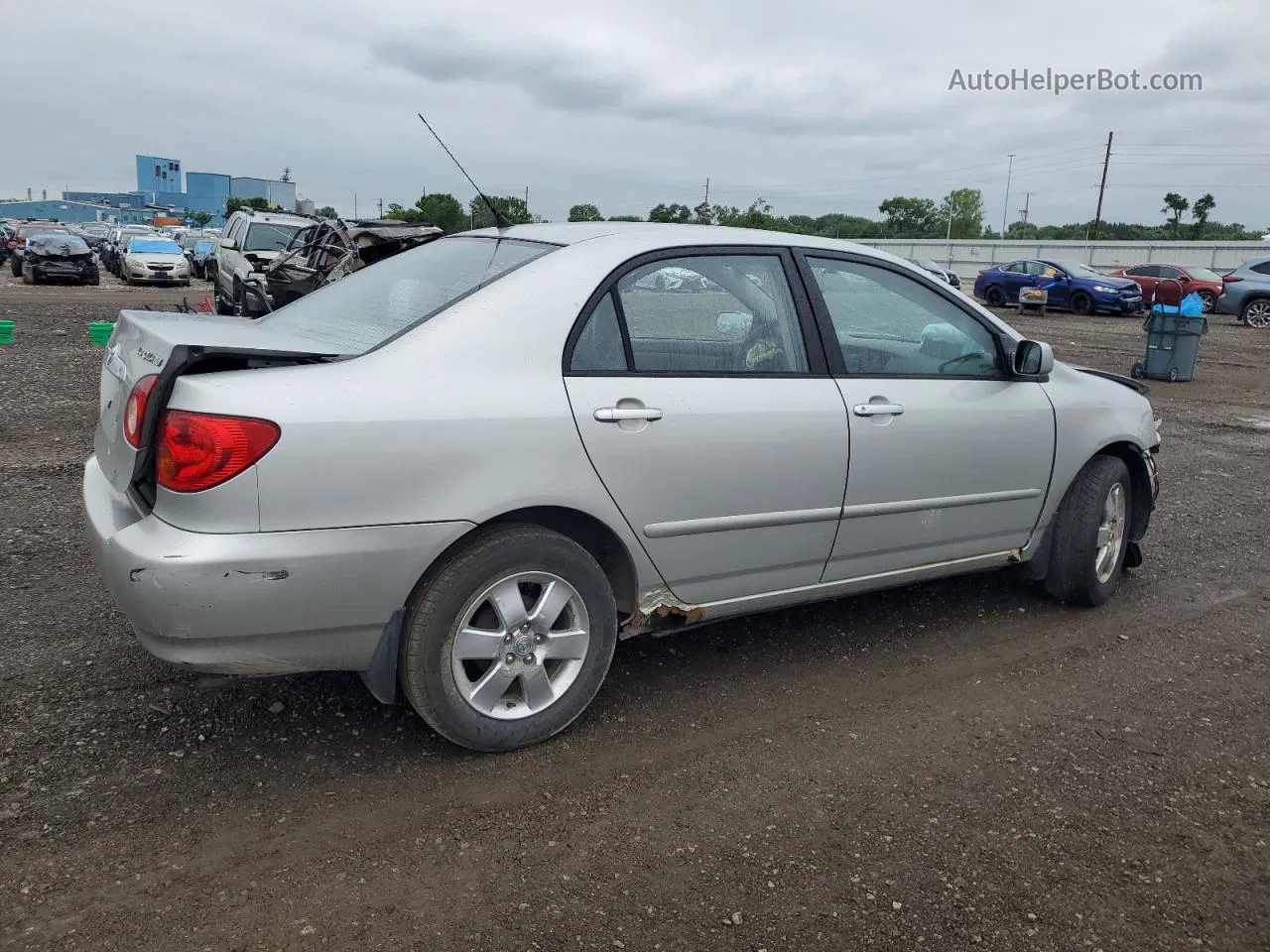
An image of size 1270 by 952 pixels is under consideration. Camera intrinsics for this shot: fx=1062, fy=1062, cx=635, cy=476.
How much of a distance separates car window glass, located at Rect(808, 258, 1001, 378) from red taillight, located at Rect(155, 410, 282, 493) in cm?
213

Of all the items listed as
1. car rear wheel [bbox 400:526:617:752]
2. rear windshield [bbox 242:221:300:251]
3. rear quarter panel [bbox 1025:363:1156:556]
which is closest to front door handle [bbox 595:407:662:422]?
car rear wheel [bbox 400:526:617:752]

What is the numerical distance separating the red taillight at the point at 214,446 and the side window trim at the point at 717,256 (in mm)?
945

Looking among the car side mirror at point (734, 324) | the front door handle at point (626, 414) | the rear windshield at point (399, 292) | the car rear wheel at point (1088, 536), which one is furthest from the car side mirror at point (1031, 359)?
the rear windshield at point (399, 292)

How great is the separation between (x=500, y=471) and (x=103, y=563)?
3.81ft

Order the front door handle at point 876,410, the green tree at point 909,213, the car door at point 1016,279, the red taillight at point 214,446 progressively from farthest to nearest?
the green tree at point 909,213
the car door at point 1016,279
the front door handle at point 876,410
the red taillight at point 214,446

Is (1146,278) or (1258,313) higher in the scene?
(1146,278)

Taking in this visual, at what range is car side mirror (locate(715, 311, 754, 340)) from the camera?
12.2ft

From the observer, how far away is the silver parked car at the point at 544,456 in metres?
2.84

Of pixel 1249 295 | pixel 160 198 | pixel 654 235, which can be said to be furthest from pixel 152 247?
pixel 160 198

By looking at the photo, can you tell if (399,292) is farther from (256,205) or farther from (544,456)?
(256,205)

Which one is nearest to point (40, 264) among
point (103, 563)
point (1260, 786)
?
point (103, 563)

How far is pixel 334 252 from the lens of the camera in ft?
38.8

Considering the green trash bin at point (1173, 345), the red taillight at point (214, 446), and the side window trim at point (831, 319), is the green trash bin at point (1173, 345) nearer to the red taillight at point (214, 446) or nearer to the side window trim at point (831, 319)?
the side window trim at point (831, 319)

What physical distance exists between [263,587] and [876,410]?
7.27ft
